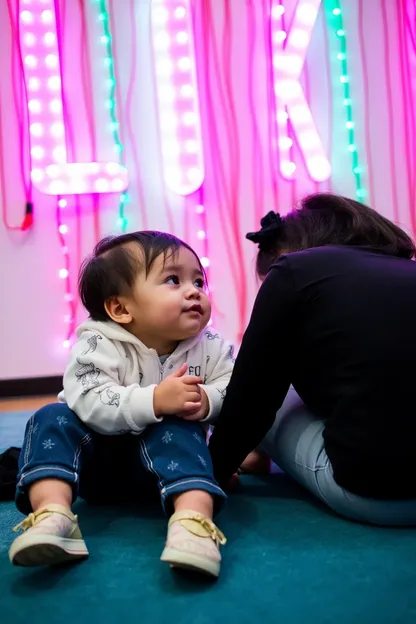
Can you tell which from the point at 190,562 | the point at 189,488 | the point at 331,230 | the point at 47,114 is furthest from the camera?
the point at 47,114

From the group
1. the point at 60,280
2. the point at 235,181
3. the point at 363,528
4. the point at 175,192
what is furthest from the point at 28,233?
the point at 363,528

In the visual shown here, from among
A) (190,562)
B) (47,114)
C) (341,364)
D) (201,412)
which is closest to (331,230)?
(341,364)

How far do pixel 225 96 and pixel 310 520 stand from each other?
7.22 ft

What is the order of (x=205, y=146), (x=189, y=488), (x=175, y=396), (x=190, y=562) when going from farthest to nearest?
1. (x=205, y=146)
2. (x=175, y=396)
3. (x=189, y=488)
4. (x=190, y=562)

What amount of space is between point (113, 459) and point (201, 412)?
0.61ft

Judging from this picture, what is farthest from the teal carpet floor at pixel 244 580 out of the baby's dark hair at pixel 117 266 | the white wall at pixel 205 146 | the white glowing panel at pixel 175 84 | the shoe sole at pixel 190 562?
the white glowing panel at pixel 175 84

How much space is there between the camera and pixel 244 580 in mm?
746

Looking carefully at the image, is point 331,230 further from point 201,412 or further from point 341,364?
point 201,412

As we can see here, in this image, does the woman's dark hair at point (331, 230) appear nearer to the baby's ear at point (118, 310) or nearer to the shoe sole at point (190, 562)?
the baby's ear at point (118, 310)

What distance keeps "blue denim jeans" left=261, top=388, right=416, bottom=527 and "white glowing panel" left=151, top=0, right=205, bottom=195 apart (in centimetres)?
164

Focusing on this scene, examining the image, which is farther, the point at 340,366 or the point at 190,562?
the point at 340,366

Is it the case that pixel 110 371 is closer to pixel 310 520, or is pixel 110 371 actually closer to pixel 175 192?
pixel 310 520

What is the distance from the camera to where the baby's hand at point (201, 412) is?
100cm

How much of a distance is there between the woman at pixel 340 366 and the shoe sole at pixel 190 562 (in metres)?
0.27
